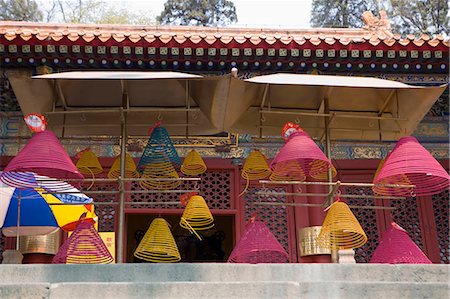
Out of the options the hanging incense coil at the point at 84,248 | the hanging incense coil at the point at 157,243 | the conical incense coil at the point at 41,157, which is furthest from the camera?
the hanging incense coil at the point at 157,243

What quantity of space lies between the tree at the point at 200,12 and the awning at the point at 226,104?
61.4ft

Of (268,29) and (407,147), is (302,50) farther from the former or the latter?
(268,29)

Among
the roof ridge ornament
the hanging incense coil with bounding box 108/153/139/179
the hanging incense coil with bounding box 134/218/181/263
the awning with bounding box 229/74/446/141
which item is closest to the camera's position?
the hanging incense coil with bounding box 134/218/181/263

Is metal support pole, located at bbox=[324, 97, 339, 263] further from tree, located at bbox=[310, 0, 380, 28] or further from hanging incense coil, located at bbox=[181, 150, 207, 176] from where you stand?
tree, located at bbox=[310, 0, 380, 28]

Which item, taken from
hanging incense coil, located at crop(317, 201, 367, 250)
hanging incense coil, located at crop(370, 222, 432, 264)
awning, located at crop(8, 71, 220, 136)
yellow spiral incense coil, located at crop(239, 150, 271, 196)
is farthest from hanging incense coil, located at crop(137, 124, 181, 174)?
hanging incense coil, located at crop(370, 222, 432, 264)

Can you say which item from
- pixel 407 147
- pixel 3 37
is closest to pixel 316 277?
pixel 407 147

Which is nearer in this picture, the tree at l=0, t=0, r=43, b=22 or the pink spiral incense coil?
the pink spiral incense coil

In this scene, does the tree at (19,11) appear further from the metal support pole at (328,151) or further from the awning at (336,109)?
the metal support pole at (328,151)

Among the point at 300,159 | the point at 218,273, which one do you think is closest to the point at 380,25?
the point at 300,159

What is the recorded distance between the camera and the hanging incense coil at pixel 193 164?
7.22m

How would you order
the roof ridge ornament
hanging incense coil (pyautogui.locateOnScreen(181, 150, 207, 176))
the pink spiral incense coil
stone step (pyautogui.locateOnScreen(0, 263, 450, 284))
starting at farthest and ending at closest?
the roof ridge ornament → hanging incense coil (pyautogui.locateOnScreen(181, 150, 207, 176)) → the pink spiral incense coil → stone step (pyautogui.locateOnScreen(0, 263, 450, 284))

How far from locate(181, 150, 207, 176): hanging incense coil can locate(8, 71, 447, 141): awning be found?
282mm

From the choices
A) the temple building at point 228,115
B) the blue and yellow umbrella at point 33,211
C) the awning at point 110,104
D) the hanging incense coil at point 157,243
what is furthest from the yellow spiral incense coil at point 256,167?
the blue and yellow umbrella at point 33,211

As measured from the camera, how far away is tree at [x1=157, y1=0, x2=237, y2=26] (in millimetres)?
25266
